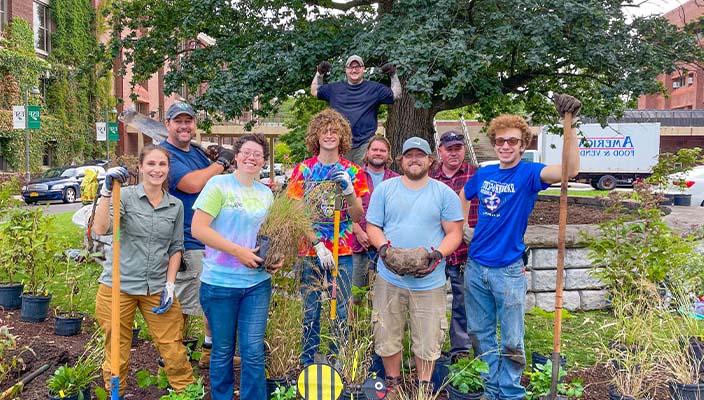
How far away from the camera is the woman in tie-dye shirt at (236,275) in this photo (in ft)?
10.8

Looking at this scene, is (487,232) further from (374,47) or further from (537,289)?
(374,47)

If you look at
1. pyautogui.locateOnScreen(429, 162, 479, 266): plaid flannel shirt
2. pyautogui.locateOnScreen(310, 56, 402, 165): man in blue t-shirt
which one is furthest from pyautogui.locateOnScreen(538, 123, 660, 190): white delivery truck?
pyautogui.locateOnScreen(429, 162, 479, 266): plaid flannel shirt

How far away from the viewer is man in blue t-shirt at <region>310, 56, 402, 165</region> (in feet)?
17.0

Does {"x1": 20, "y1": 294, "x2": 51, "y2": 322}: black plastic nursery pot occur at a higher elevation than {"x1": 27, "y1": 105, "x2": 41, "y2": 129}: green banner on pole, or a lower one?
lower

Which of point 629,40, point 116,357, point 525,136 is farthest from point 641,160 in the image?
point 116,357

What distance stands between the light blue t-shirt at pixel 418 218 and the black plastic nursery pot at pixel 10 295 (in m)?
4.38

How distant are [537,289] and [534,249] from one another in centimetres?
43

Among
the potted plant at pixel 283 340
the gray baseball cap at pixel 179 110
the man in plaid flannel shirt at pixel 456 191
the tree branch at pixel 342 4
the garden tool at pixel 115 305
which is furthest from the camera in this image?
the tree branch at pixel 342 4

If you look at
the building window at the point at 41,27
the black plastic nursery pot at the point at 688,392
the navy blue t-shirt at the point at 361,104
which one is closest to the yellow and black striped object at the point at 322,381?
the black plastic nursery pot at the point at 688,392

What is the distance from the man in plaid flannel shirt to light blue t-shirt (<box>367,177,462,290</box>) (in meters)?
0.93

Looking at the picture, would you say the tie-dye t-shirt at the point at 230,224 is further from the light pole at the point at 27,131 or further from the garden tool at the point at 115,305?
the light pole at the point at 27,131

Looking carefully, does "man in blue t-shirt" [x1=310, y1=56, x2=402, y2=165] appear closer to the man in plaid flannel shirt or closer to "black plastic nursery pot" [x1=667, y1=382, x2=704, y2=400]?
the man in plaid flannel shirt

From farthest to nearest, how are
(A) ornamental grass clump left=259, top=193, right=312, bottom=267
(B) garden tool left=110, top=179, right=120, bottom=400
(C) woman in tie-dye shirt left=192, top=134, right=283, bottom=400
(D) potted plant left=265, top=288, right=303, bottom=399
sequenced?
(D) potted plant left=265, top=288, right=303, bottom=399 < (A) ornamental grass clump left=259, top=193, right=312, bottom=267 < (C) woman in tie-dye shirt left=192, top=134, right=283, bottom=400 < (B) garden tool left=110, top=179, right=120, bottom=400

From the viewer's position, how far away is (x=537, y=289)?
6.11 meters
